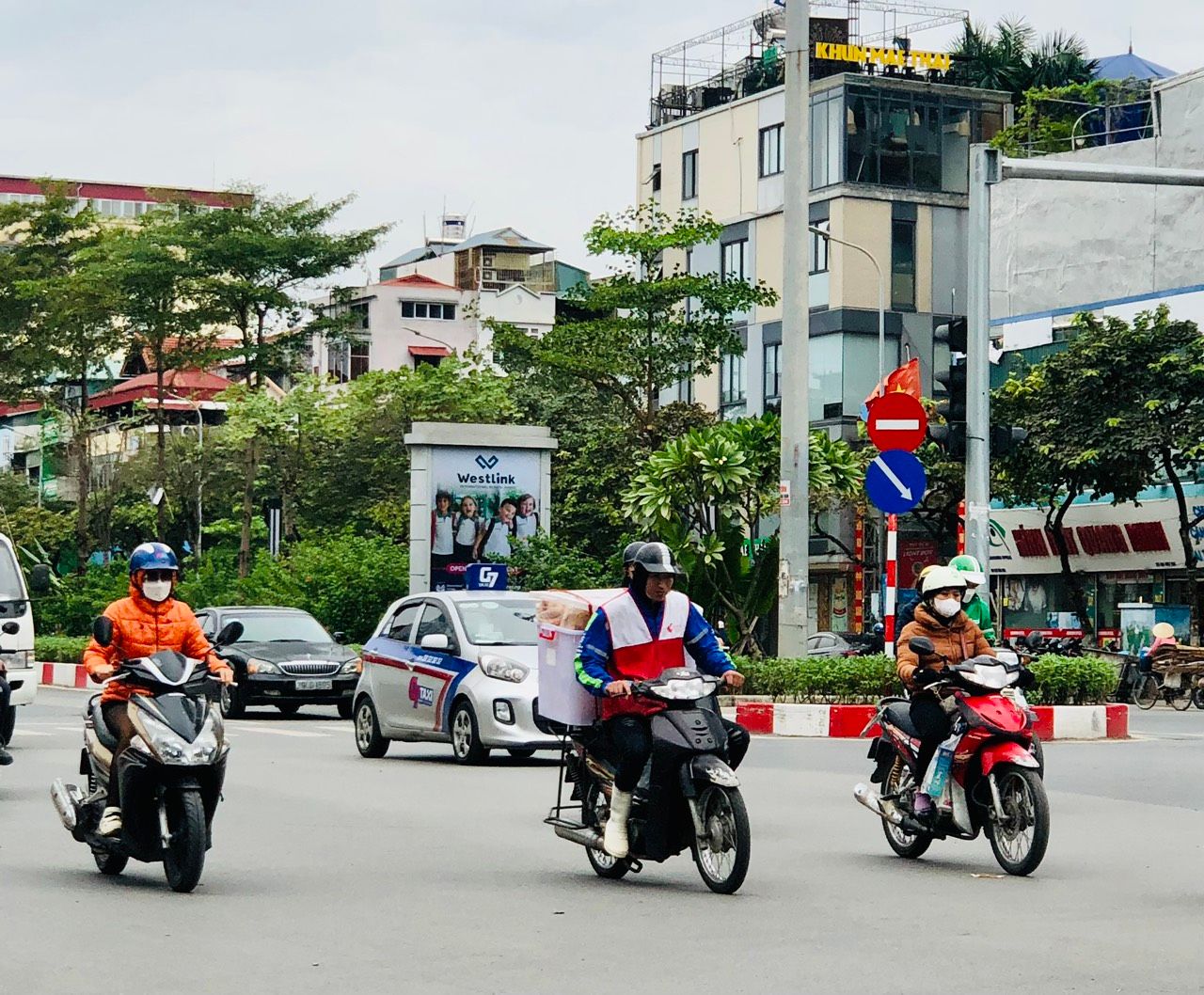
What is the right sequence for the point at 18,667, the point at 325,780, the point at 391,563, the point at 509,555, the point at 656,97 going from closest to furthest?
the point at 325,780 → the point at 18,667 → the point at 509,555 → the point at 391,563 → the point at 656,97

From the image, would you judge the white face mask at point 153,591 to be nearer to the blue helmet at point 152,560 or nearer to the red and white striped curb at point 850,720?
the blue helmet at point 152,560

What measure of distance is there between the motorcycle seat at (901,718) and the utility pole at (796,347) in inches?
427

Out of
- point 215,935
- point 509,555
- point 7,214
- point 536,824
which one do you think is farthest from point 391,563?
point 215,935

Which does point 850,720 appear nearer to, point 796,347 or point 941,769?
point 796,347

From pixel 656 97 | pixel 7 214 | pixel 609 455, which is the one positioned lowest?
pixel 609 455

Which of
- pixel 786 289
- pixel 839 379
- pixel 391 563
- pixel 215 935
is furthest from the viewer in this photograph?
pixel 839 379

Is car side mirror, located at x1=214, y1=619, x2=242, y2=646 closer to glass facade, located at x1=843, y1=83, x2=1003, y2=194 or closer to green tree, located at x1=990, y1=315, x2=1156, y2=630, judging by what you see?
green tree, located at x1=990, y1=315, x2=1156, y2=630

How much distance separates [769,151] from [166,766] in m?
51.7

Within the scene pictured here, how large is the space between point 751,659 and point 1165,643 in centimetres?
1168

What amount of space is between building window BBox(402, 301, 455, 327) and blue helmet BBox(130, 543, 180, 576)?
79787 millimetres

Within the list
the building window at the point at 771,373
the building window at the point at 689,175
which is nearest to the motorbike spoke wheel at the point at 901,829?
the building window at the point at 771,373

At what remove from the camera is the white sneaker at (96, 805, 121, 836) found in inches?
394

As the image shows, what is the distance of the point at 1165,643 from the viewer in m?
33.9

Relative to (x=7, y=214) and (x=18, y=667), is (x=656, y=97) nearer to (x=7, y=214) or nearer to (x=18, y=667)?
(x=7, y=214)
